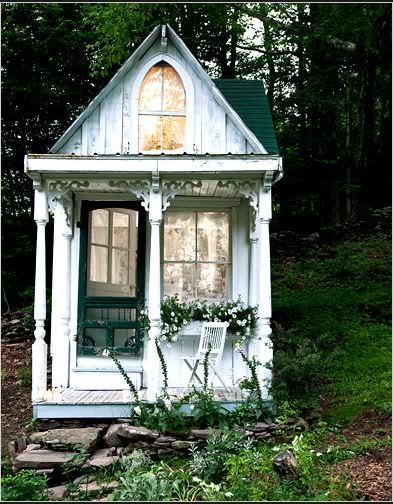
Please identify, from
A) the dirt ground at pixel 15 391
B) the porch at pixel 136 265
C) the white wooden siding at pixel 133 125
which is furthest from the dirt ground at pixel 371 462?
the dirt ground at pixel 15 391

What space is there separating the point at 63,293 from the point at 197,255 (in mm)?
1899

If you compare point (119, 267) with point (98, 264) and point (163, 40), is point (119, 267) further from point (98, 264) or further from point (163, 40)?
point (163, 40)

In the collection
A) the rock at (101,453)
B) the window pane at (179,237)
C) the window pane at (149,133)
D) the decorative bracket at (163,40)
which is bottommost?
the rock at (101,453)

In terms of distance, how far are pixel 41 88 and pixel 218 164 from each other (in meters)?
10.1

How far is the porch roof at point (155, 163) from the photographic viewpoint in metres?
7.22

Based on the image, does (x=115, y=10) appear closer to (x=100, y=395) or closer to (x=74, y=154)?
(x=74, y=154)

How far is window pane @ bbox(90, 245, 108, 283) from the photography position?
8555 mm

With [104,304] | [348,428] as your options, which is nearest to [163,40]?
[104,304]

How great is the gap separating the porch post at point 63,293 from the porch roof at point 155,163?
44.2 inches

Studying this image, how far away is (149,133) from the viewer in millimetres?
7969

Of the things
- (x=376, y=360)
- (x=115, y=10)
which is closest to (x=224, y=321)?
(x=376, y=360)

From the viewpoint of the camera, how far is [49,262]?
16.1 meters

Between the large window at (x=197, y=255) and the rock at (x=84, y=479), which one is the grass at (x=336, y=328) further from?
the rock at (x=84, y=479)

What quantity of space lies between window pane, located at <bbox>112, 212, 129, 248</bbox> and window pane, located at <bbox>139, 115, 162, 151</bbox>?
1.17m
